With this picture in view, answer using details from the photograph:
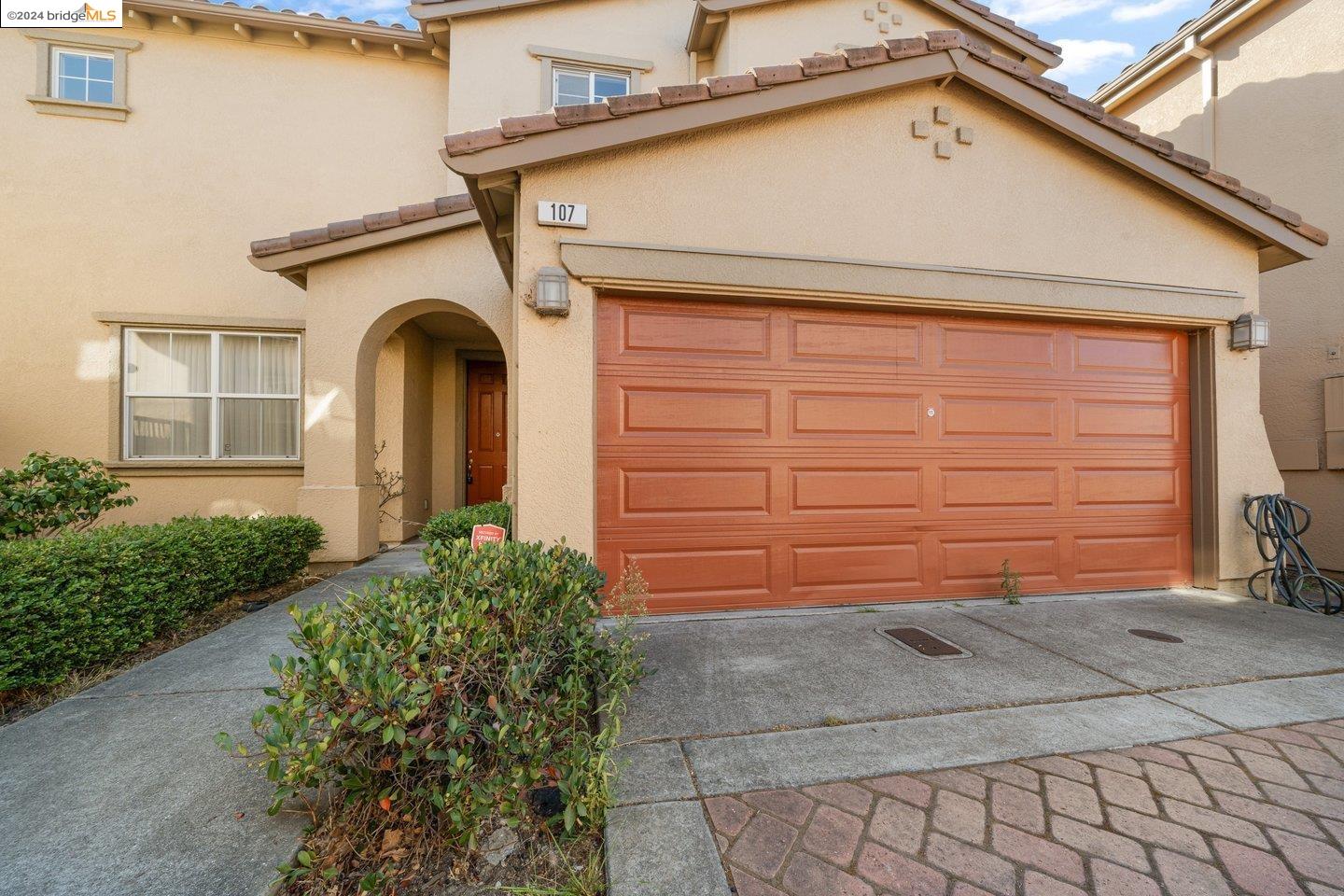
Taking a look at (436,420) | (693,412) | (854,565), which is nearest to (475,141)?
(693,412)

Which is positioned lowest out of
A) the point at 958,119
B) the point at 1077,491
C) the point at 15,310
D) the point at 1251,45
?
the point at 1077,491

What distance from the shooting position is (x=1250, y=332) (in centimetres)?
458

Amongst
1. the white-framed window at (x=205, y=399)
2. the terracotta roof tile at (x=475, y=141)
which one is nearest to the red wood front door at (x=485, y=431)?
the white-framed window at (x=205, y=399)

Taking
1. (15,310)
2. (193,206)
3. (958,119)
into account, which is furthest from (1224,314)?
(15,310)

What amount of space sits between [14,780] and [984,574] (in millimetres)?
5810

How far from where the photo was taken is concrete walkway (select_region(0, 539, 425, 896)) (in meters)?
1.68

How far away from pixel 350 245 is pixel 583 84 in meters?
4.24

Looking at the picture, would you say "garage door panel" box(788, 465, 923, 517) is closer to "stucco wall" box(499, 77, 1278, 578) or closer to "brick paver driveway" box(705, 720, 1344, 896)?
"stucco wall" box(499, 77, 1278, 578)

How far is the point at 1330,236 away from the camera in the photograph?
5449 millimetres

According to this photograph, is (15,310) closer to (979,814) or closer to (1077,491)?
(979,814)

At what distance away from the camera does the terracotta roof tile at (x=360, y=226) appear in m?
5.34

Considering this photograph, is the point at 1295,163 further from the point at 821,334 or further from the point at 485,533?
the point at 485,533

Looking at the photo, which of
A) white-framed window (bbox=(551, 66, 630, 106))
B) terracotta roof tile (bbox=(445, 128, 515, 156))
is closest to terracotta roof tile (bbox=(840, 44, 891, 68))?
terracotta roof tile (bbox=(445, 128, 515, 156))

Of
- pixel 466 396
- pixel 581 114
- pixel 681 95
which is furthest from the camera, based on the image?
pixel 466 396
